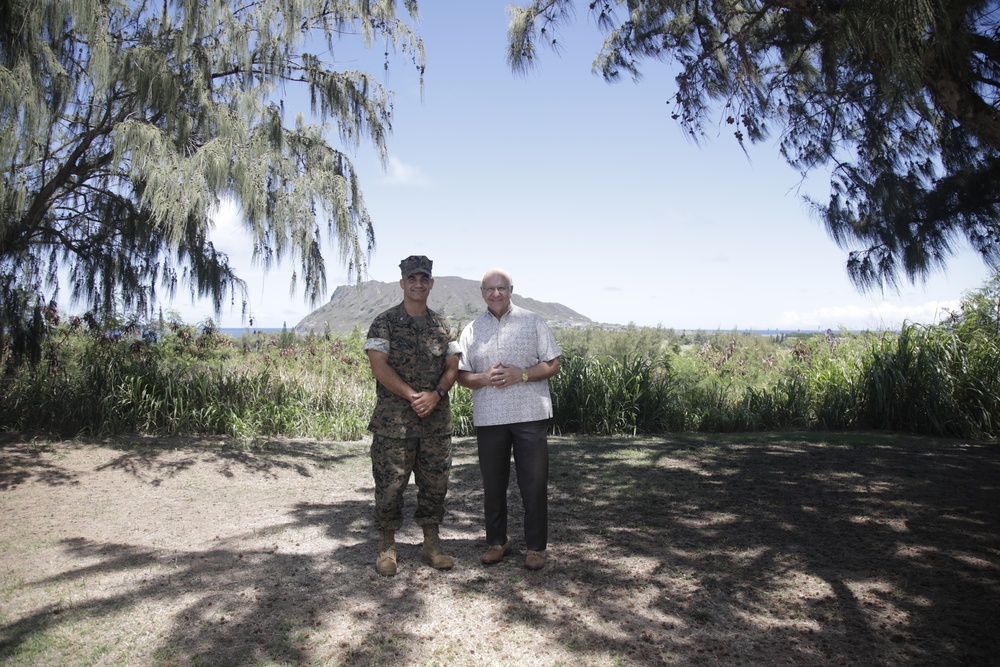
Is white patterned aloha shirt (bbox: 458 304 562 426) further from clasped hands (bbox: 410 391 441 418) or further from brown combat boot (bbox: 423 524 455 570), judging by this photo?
brown combat boot (bbox: 423 524 455 570)

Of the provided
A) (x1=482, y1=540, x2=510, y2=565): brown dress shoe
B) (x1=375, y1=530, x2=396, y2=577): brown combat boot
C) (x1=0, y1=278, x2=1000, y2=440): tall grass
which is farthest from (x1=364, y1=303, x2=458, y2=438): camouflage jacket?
(x1=0, y1=278, x2=1000, y2=440): tall grass

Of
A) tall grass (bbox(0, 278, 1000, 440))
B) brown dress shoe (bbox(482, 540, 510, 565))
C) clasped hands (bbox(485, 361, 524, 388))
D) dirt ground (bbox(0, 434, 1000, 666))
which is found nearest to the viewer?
dirt ground (bbox(0, 434, 1000, 666))

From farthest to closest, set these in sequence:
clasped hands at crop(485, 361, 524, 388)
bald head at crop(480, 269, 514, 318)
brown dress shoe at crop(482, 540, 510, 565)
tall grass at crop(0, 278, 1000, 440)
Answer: tall grass at crop(0, 278, 1000, 440)
brown dress shoe at crop(482, 540, 510, 565)
bald head at crop(480, 269, 514, 318)
clasped hands at crop(485, 361, 524, 388)

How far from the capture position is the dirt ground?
3.01 meters

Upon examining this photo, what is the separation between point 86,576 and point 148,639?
3.57 feet

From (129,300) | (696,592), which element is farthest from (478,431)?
(129,300)

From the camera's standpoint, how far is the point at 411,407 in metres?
3.77

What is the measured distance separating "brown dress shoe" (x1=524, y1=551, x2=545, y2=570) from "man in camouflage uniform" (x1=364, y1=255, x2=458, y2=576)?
45cm

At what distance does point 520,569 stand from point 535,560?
0.11 m

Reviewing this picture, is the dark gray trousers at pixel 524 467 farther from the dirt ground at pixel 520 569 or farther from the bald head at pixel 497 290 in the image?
the bald head at pixel 497 290

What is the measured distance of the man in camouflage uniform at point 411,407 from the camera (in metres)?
3.74

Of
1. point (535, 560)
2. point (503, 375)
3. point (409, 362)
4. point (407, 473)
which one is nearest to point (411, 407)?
point (409, 362)

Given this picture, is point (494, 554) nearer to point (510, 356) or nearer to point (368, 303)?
point (510, 356)

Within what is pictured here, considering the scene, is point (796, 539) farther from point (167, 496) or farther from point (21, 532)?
point (21, 532)
